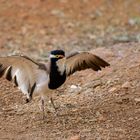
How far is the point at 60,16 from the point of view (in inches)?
606

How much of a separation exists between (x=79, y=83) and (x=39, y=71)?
1.41 metres

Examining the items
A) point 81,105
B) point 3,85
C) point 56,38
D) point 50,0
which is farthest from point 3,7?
point 81,105

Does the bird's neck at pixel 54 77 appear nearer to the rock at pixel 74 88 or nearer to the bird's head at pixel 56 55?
the bird's head at pixel 56 55

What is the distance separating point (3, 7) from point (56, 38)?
7.47 feet

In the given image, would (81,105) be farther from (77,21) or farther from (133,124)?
(77,21)

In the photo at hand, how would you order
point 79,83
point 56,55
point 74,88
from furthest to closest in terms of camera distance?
point 79,83 → point 74,88 → point 56,55

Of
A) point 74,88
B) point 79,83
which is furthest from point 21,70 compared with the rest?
point 79,83

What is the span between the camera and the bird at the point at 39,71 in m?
8.26

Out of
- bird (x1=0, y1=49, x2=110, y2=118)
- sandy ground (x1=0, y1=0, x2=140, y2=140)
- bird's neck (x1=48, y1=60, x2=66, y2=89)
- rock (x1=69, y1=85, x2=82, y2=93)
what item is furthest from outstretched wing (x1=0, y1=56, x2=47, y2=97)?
rock (x1=69, y1=85, x2=82, y2=93)

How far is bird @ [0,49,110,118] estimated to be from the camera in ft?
27.1

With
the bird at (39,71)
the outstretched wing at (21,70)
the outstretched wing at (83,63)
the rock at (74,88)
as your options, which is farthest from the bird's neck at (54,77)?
the rock at (74,88)

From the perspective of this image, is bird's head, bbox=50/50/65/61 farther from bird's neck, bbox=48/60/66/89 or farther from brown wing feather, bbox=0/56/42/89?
brown wing feather, bbox=0/56/42/89

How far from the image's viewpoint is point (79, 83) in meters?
9.73

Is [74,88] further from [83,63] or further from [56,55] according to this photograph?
[56,55]
